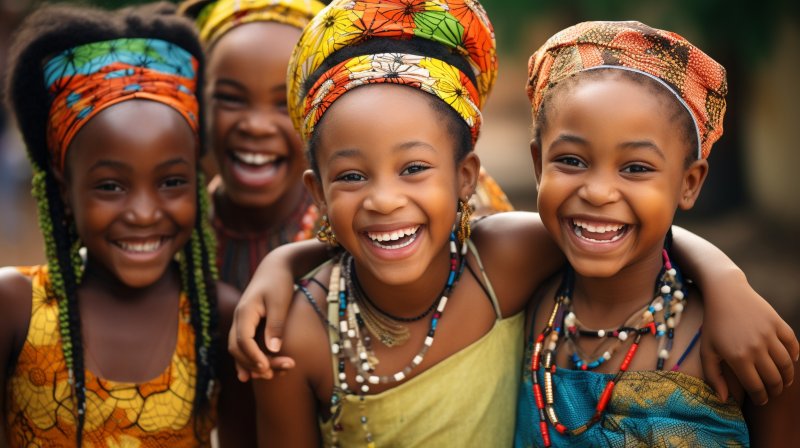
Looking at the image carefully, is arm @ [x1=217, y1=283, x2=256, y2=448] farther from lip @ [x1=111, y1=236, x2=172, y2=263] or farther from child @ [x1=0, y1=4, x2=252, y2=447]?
lip @ [x1=111, y1=236, x2=172, y2=263]

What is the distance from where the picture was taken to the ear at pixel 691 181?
7.75 feet

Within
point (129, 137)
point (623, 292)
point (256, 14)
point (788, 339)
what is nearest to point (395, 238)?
point (623, 292)

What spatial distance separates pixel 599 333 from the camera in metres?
2.47

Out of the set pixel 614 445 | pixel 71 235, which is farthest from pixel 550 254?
pixel 71 235

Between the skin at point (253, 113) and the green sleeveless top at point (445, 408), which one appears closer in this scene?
the green sleeveless top at point (445, 408)

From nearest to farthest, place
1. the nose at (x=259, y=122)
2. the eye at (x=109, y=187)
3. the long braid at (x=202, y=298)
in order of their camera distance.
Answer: the eye at (x=109, y=187)
the long braid at (x=202, y=298)
the nose at (x=259, y=122)

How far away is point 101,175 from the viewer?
2744mm

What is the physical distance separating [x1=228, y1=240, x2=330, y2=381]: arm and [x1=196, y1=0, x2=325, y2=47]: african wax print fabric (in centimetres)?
106

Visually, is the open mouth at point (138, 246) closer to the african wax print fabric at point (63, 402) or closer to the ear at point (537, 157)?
the african wax print fabric at point (63, 402)

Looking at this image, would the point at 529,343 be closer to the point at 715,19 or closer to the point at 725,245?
the point at 715,19

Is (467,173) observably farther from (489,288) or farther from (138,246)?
(138,246)

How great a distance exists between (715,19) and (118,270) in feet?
19.2

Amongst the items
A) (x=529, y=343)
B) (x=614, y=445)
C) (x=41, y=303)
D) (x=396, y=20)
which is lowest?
(x=614, y=445)

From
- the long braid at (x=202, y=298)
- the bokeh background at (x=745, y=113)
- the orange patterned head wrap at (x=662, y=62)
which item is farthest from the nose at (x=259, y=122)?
the bokeh background at (x=745, y=113)
